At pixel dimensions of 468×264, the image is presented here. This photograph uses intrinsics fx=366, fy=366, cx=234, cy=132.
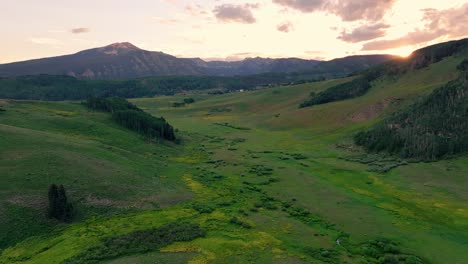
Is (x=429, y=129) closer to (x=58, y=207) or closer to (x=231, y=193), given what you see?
(x=231, y=193)

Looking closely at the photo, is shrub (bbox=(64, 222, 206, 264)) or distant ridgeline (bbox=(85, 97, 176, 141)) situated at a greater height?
distant ridgeline (bbox=(85, 97, 176, 141))

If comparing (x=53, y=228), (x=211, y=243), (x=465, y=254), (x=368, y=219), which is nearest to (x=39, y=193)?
(x=53, y=228)

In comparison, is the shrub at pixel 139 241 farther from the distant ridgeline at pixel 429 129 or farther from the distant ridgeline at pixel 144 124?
the distant ridgeline at pixel 144 124

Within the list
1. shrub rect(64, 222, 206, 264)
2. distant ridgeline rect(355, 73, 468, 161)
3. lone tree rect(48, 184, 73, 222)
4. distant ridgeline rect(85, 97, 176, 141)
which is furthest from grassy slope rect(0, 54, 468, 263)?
distant ridgeline rect(85, 97, 176, 141)

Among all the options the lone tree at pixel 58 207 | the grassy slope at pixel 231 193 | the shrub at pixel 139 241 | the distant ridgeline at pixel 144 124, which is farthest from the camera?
the distant ridgeline at pixel 144 124

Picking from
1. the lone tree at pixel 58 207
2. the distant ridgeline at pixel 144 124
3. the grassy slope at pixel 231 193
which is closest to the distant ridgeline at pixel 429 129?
the grassy slope at pixel 231 193

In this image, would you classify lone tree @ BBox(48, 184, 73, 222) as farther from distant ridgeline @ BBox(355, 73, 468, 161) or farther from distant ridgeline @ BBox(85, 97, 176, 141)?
distant ridgeline @ BBox(355, 73, 468, 161)

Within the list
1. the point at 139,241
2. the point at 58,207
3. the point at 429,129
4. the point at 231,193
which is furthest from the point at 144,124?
the point at 429,129
